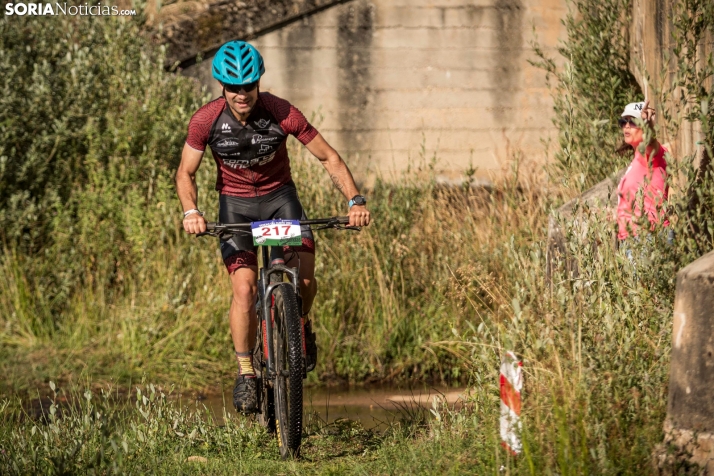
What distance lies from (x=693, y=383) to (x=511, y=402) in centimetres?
81

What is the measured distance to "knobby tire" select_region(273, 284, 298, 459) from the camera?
5852 millimetres

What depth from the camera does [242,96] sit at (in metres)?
6.30

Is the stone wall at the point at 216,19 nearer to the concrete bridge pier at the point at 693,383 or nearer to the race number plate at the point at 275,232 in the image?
the race number plate at the point at 275,232

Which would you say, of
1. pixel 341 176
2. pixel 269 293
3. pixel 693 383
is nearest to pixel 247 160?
pixel 341 176

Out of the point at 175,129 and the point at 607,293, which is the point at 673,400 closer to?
the point at 607,293

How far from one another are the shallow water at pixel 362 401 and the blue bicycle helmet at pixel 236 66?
2703 mm

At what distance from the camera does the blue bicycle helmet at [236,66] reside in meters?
6.22

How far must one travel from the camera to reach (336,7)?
12.6 metres

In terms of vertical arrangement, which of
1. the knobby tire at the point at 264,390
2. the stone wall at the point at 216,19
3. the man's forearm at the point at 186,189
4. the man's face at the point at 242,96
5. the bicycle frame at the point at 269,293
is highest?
the stone wall at the point at 216,19

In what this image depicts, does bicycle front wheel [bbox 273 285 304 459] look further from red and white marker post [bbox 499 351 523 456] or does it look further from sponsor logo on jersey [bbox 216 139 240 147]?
red and white marker post [bbox 499 351 523 456]

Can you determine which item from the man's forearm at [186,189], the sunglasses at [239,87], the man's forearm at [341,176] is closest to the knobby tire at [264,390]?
the man's forearm at [186,189]

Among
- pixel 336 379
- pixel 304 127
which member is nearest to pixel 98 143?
pixel 336 379

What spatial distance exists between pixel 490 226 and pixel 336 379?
6.39 feet

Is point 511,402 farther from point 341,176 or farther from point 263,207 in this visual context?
point 263,207
